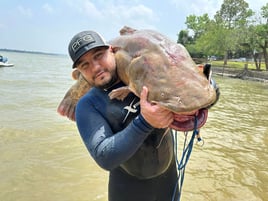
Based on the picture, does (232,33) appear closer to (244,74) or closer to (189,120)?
(244,74)

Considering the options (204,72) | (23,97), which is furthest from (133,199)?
(23,97)

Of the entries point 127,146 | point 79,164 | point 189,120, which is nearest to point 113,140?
point 127,146

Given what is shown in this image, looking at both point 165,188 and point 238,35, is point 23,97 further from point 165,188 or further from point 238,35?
point 238,35

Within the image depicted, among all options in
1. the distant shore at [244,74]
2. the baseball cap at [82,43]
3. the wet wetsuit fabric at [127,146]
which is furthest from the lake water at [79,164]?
the distant shore at [244,74]

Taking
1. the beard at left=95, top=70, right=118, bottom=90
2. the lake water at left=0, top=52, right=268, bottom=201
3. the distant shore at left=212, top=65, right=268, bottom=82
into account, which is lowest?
the distant shore at left=212, top=65, right=268, bottom=82

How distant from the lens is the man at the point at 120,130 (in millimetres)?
1416

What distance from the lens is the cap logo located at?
1610mm

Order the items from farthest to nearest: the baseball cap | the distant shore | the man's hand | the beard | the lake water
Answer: the distant shore → the lake water → the beard → the baseball cap → the man's hand

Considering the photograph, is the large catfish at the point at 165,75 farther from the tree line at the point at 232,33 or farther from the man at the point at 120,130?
the tree line at the point at 232,33

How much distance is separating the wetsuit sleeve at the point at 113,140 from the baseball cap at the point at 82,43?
0.37 metres

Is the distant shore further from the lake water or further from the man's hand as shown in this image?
the man's hand

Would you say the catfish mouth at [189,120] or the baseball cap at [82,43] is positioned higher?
the baseball cap at [82,43]

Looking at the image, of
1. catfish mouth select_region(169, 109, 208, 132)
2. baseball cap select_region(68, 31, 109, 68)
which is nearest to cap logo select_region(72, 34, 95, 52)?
baseball cap select_region(68, 31, 109, 68)

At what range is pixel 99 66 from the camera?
1650mm
